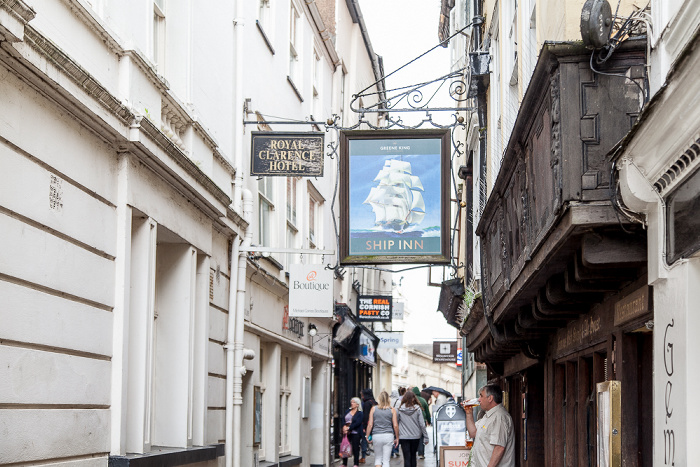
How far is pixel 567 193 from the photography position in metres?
6.09

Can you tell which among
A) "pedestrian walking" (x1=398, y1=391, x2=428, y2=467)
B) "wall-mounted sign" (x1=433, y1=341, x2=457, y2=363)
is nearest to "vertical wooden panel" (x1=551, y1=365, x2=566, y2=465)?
"pedestrian walking" (x1=398, y1=391, x2=428, y2=467)

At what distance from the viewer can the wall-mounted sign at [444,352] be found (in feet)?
129

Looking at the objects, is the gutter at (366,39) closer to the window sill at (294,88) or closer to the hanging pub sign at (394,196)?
the window sill at (294,88)

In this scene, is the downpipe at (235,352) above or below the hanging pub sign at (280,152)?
below

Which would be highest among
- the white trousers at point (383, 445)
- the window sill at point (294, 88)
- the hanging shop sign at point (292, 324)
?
the window sill at point (294, 88)

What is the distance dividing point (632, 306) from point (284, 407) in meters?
13.3

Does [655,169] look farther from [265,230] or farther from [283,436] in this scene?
[283,436]

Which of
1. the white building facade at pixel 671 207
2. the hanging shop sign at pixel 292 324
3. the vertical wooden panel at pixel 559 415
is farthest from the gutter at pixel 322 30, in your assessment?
the white building facade at pixel 671 207

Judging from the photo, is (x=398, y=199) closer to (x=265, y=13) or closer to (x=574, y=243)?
(x=265, y=13)

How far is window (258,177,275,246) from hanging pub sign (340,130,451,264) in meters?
3.04

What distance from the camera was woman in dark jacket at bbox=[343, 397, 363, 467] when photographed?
73.5 ft

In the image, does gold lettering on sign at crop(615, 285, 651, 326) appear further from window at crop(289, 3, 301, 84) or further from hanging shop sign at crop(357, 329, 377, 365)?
hanging shop sign at crop(357, 329, 377, 365)

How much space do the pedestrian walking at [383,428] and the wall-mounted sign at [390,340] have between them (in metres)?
20.4

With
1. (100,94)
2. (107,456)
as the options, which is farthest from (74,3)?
(107,456)
